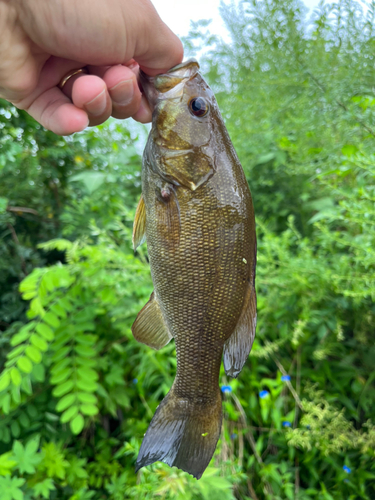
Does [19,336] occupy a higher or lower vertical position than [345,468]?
higher

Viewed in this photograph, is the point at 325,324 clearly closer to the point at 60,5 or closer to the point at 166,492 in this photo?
the point at 166,492

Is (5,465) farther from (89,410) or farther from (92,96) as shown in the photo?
(92,96)

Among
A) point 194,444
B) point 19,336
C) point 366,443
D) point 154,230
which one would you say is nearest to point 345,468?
point 366,443

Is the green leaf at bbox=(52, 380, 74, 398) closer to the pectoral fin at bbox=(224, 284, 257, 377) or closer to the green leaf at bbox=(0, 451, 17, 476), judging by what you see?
the green leaf at bbox=(0, 451, 17, 476)

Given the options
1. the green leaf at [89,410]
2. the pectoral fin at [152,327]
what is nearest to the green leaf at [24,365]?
the green leaf at [89,410]

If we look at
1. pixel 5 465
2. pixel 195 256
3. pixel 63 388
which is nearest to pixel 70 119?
pixel 195 256
